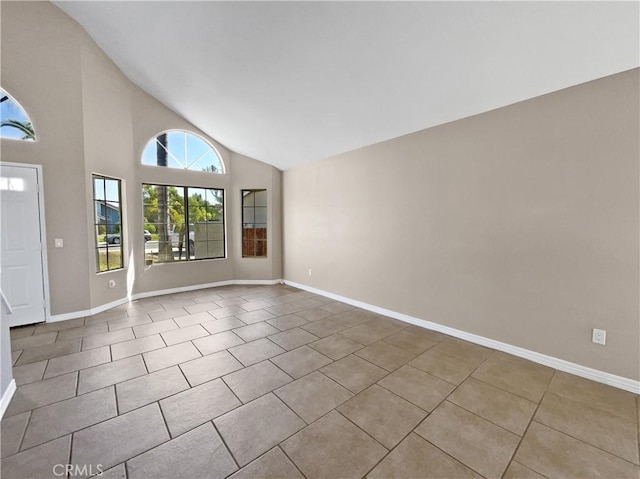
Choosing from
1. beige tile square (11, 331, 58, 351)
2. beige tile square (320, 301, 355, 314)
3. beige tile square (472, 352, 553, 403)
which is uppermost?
beige tile square (11, 331, 58, 351)

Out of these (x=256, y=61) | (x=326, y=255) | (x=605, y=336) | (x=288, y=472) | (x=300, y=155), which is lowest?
(x=288, y=472)

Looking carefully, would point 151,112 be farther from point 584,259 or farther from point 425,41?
point 584,259

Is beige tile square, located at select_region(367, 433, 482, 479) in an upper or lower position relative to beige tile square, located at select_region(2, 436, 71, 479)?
lower

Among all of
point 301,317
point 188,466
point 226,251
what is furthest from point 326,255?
point 188,466

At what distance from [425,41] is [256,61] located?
1.71m

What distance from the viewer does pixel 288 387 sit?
221 cm

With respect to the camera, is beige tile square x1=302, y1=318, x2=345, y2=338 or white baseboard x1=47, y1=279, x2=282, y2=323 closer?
beige tile square x1=302, y1=318, x2=345, y2=338

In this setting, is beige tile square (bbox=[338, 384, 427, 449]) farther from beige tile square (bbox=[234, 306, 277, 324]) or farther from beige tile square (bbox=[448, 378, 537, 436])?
beige tile square (bbox=[234, 306, 277, 324])

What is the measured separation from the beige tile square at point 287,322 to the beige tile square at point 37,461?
2.12m

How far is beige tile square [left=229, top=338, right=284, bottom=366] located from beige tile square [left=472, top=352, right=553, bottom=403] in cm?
193

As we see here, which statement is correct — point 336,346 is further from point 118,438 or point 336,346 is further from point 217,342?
point 118,438

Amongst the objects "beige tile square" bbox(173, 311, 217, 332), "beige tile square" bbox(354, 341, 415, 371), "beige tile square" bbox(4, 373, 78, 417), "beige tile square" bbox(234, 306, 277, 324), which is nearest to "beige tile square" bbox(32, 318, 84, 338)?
"beige tile square" bbox(173, 311, 217, 332)

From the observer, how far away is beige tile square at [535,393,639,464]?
1642 millimetres

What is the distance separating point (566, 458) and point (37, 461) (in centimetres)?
300
